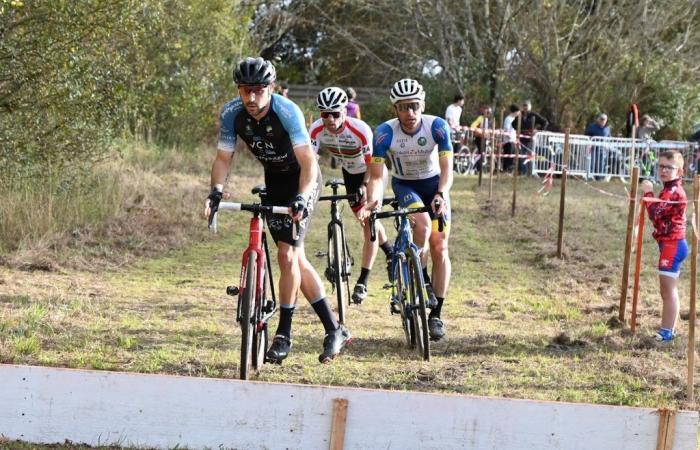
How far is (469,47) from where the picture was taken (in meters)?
34.2

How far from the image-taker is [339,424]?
5.49 metres

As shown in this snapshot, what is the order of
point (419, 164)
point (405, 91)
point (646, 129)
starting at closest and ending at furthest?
point (405, 91) → point (419, 164) → point (646, 129)

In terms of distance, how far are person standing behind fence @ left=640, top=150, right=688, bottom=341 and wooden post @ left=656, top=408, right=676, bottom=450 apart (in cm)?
389

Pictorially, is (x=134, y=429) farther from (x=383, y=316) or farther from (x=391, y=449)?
(x=383, y=316)

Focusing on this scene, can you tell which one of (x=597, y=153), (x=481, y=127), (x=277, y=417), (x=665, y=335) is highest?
(x=481, y=127)

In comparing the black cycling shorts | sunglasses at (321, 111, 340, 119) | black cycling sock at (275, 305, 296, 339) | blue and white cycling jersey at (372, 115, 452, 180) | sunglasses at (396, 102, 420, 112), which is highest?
sunglasses at (396, 102, 420, 112)

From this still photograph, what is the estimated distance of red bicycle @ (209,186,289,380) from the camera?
22.4 ft

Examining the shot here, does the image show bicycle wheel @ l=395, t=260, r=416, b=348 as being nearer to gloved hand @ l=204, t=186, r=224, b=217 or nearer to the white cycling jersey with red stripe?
the white cycling jersey with red stripe

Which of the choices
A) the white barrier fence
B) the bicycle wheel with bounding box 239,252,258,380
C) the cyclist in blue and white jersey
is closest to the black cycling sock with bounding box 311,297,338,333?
the cyclist in blue and white jersey

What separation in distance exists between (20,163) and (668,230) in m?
8.12

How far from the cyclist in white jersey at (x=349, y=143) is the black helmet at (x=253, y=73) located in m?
2.18

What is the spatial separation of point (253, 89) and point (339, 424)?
7.88 ft

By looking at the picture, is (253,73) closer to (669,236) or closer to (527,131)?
(669,236)

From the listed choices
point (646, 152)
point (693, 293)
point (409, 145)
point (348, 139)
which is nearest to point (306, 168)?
point (409, 145)
